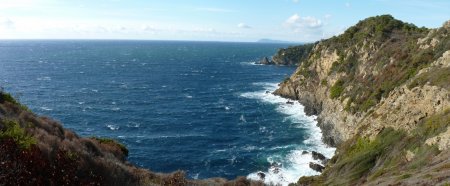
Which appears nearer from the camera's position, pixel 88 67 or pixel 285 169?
pixel 285 169

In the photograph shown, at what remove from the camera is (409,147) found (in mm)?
47656

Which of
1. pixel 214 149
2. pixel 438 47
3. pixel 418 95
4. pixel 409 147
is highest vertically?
pixel 438 47

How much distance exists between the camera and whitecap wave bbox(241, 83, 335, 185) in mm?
63581

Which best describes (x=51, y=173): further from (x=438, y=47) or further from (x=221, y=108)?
(x=221, y=108)

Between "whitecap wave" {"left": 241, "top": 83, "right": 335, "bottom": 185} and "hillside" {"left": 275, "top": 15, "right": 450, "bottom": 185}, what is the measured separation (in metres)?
2.44

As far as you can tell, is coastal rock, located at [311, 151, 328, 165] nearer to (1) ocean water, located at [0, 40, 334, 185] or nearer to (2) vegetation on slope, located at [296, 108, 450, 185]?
(1) ocean water, located at [0, 40, 334, 185]

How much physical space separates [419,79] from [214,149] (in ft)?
121

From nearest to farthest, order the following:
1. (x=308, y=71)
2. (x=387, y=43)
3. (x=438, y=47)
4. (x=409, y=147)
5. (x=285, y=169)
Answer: (x=409, y=147) → (x=285, y=169) → (x=438, y=47) → (x=387, y=43) → (x=308, y=71)

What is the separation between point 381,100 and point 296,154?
56.6 ft

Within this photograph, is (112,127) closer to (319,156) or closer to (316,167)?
(319,156)

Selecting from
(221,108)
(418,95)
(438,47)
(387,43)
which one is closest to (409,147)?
(418,95)

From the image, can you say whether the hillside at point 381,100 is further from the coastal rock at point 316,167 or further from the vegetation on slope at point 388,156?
the coastal rock at point 316,167

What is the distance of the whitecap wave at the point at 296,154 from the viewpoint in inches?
2503

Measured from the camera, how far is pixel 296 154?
239 feet
